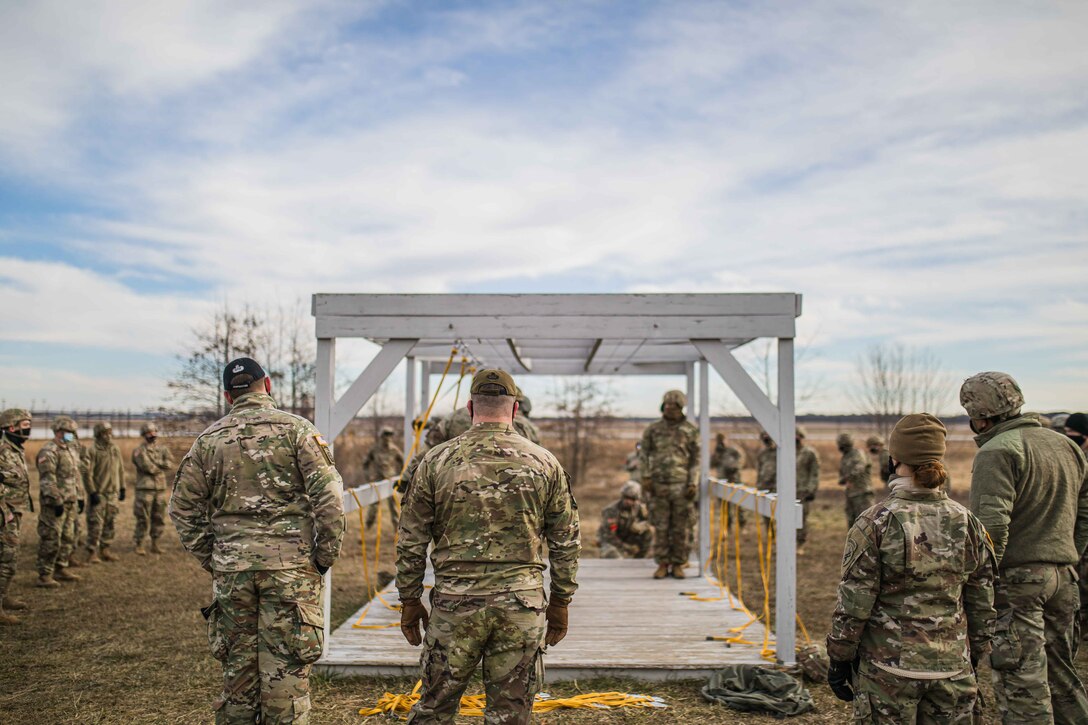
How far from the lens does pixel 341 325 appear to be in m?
6.21

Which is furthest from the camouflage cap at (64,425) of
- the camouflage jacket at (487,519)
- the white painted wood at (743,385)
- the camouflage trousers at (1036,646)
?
the camouflage trousers at (1036,646)

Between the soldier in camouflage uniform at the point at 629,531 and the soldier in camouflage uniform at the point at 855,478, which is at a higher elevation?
the soldier in camouflage uniform at the point at 855,478

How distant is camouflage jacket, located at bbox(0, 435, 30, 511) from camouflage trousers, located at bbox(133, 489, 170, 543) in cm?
390

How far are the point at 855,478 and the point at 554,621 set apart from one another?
10054 millimetres

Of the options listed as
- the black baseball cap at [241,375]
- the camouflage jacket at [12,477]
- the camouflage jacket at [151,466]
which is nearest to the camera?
the black baseball cap at [241,375]

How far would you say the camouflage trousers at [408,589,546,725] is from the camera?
11.2ft

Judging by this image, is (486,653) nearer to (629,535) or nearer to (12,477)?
(12,477)

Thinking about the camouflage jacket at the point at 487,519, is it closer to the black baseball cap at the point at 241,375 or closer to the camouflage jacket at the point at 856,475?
the black baseball cap at the point at 241,375

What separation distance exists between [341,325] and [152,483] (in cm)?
769

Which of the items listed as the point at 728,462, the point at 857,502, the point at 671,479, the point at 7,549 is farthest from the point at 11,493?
the point at 857,502

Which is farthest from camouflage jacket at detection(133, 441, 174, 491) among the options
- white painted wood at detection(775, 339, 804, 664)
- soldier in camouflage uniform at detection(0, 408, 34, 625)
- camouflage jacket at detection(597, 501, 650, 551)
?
white painted wood at detection(775, 339, 804, 664)

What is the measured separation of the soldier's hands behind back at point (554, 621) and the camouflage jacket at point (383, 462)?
9.98 meters

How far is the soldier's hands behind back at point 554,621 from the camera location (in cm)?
366

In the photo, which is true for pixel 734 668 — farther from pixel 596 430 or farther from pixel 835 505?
pixel 596 430
